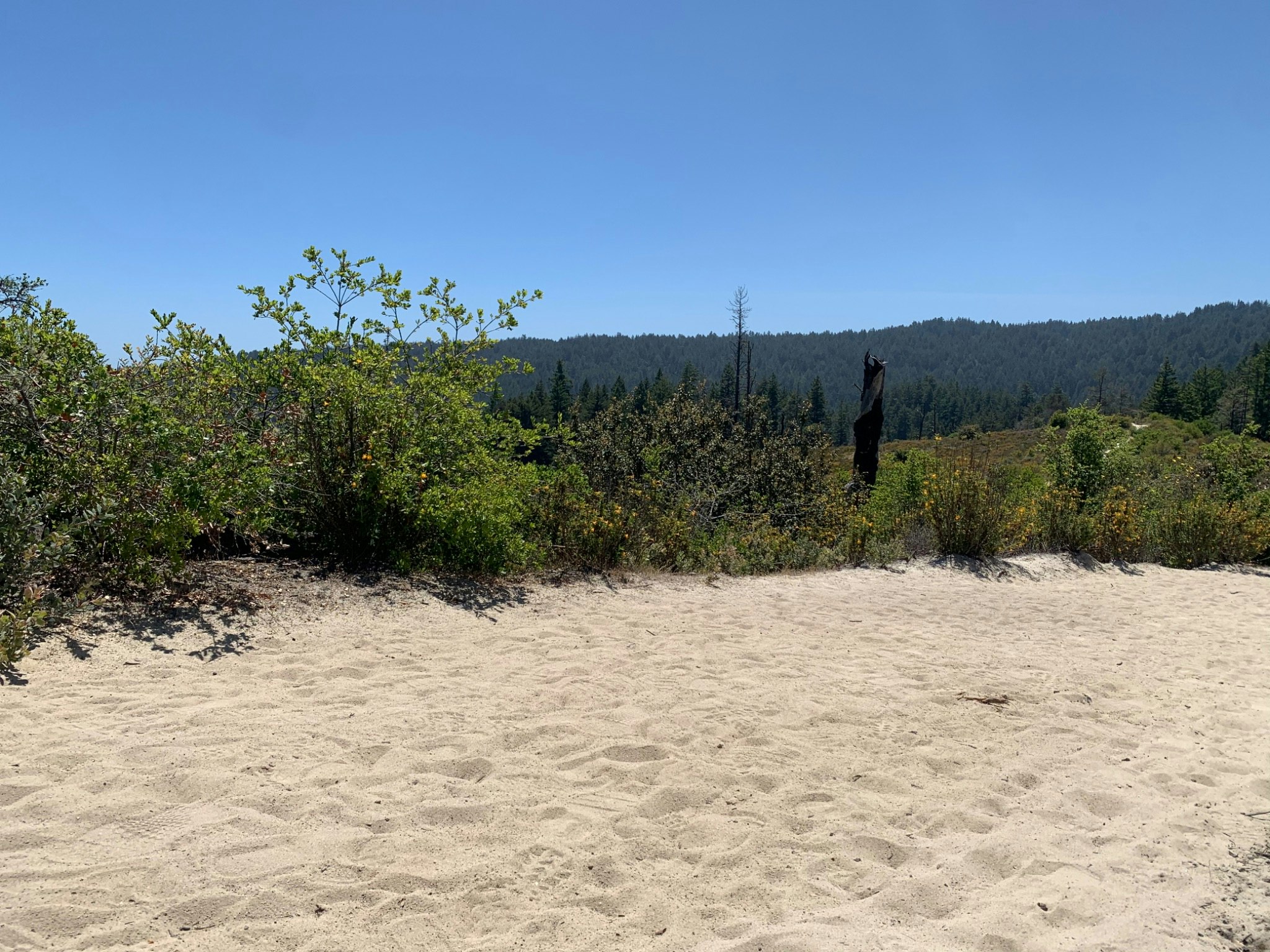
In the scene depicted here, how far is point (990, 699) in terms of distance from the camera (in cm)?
466

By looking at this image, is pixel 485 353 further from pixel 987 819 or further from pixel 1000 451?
pixel 1000 451

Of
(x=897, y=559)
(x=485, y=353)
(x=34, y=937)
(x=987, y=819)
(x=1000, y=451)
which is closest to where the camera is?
(x=34, y=937)

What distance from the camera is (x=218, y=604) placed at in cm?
512

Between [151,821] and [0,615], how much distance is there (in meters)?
2.16

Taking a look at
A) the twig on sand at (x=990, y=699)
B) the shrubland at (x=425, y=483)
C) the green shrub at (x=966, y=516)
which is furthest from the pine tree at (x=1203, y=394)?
the twig on sand at (x=990, y=699)

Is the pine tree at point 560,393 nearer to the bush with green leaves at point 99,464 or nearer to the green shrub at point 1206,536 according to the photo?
the green shrub at point 1206,536

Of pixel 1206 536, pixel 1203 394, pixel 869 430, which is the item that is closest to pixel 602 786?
pixel 1206 536

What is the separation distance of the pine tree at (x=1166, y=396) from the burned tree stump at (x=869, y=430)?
79698 millimetres

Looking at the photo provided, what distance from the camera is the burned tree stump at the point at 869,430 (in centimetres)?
1243

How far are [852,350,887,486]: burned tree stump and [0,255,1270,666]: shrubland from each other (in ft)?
2.50

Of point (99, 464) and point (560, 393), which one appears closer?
point (99, 464)

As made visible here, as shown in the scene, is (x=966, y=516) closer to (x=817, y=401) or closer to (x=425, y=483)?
(x=425, y=483)

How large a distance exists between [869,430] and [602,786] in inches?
404

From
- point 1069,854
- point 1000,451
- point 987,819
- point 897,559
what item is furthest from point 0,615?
point 1000,451
